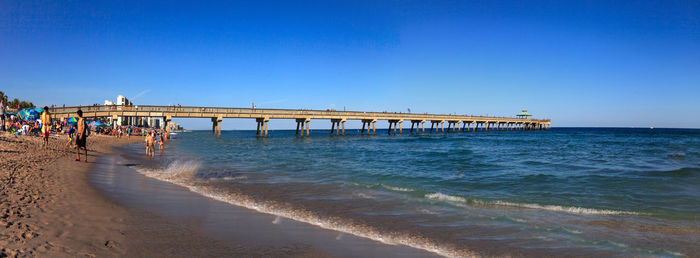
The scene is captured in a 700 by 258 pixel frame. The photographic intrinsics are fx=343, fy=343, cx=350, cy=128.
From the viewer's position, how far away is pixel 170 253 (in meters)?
4.29

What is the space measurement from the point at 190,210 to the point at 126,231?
6.04 feet

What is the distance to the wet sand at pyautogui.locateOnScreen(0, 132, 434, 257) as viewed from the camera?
427 cm

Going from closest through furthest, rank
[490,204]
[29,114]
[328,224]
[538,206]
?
[328,224] → [538,206] → [490,204] → [29,114]

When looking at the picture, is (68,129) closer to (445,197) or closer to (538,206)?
(445,197)

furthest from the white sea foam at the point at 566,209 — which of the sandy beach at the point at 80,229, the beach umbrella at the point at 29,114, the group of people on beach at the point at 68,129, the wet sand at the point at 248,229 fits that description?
the beach umbrella at the point at 29,114

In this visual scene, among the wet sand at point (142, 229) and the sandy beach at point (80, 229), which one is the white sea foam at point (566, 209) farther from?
the sandy beach at point (80, 229)

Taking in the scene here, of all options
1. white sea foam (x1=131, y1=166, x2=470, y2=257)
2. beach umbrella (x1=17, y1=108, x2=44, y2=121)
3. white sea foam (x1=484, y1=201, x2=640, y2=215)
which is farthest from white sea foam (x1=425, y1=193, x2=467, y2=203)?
beach umbrella (x1=17, y1=108, x2=44, y2=121)

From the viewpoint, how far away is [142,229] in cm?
523

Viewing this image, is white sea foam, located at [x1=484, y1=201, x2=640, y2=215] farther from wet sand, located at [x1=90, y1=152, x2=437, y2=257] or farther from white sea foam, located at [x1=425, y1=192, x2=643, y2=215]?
wet sand, located at [x1=90, y1=152, x2=437, y2=257]

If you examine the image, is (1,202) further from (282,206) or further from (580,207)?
(580,207)

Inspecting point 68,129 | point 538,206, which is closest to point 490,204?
point 538,206

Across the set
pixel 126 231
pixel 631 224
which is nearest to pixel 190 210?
pixel 126 231

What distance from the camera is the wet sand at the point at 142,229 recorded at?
427 centimetres

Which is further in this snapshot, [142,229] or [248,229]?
[248,229]
